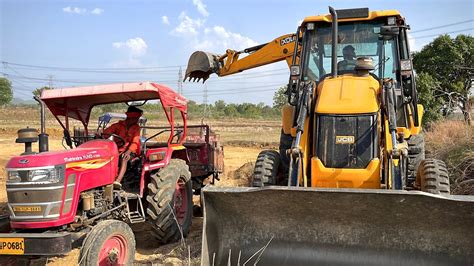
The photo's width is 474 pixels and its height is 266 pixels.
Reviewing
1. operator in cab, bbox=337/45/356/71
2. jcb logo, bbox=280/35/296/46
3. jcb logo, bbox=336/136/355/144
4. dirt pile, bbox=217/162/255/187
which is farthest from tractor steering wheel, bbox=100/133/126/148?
dirt pile, bbox=217/162/255/187

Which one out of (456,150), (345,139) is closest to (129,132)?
(345,139)

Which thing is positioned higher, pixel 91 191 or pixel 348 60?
pixel 348 60

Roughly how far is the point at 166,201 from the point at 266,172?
1.44 meters

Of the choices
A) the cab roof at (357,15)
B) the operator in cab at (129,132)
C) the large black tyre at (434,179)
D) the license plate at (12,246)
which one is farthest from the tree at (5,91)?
the large black tyre at (434,179)

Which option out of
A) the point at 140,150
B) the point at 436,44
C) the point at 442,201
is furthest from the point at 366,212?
the point at 436,44

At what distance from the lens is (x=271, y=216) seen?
4.12 metres

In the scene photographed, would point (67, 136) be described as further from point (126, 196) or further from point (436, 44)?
point (436, 44)

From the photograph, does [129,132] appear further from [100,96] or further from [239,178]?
[239,178]

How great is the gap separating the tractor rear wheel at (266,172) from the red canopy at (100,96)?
1655 mm

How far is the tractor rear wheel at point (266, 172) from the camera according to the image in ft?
16.5

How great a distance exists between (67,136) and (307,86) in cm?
350

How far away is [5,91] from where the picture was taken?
202 feet

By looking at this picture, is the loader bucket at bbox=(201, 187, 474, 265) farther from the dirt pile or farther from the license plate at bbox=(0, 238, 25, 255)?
the dirt pile

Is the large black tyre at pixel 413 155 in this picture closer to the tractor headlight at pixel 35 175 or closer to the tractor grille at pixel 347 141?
the tractor grille at pixel 347 141
